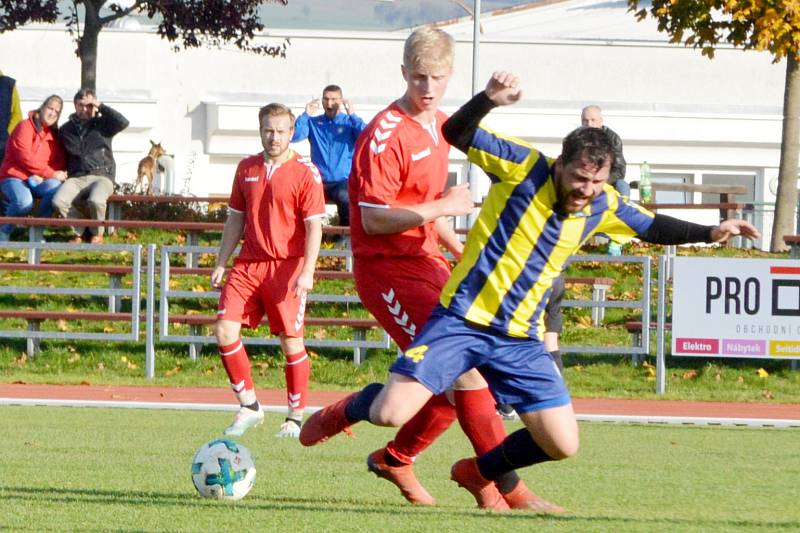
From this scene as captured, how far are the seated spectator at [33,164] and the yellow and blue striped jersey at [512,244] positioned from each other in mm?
11845

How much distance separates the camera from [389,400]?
18.9 ft

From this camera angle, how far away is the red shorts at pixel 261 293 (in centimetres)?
926

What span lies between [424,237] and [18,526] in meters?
2.20

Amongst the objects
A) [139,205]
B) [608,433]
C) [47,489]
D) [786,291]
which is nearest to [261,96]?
[139,205]


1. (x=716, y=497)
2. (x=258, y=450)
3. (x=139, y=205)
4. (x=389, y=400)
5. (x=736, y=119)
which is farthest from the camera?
(x=736, y=119)

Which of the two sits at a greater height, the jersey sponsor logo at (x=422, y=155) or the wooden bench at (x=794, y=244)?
the jersey sponsor logo at (x=422, y=155)

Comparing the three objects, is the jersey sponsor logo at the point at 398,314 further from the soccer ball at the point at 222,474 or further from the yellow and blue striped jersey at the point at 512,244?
the soccer ball at the point at 222,474

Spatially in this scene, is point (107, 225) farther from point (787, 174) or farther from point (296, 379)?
point (787, 174)

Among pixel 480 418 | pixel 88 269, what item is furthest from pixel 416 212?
pixel 88 269

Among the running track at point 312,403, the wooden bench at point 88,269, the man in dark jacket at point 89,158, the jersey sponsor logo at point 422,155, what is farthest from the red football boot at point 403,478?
the man in dark jacket at point 89,158

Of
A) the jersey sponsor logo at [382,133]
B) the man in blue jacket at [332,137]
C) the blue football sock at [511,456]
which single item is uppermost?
the man in blue jacket at [332,137]

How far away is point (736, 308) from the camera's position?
1385 centimetres

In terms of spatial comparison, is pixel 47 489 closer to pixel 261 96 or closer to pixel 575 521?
pixel 575 521

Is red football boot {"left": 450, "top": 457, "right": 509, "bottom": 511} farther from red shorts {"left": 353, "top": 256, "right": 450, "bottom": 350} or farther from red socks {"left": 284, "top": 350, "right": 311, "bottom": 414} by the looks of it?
red socks {"left": 284, "top": 350, "right": 311, "bottom": 414}
